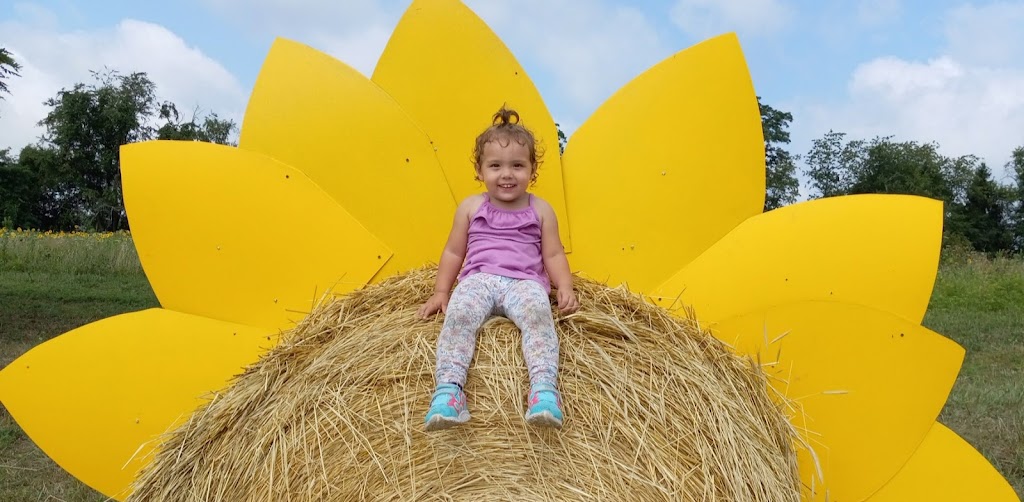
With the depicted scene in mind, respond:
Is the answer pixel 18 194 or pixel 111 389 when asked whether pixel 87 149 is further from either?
pixel 111 389

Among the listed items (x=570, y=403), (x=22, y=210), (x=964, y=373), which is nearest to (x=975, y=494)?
(x=570, y=403)

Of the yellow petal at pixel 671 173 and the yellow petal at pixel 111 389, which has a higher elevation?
the yellow petal at pixel 671 173

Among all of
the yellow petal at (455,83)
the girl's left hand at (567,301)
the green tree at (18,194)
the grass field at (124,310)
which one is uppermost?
the green tree at (18,194)

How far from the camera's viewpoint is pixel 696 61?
3012 millimetres

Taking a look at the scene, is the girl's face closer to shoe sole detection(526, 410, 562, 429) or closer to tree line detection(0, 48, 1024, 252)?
shoe sole detection(526, 410, 562, 429)

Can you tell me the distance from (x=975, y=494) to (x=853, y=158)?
5830cm

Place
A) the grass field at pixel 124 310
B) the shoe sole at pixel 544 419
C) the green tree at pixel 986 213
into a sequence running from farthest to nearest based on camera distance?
the green tree at pixel 986 213 < the grass field at pixel 124 310 < the shoe sole at pixel 544 419

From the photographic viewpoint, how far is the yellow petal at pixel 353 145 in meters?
2.94

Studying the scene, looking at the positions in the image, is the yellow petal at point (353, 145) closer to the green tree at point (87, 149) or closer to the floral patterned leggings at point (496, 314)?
the floral patterned leggings at point (496, 314)

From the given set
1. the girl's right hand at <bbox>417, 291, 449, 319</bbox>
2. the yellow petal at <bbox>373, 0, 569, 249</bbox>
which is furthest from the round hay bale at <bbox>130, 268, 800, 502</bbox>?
the yellow petal at <bbox>373, 0, 569, 249</bbox>

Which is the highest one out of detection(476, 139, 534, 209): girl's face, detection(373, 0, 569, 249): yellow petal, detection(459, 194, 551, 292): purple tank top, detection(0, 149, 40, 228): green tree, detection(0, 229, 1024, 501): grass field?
detection(0, 149, 40, 228): green tree

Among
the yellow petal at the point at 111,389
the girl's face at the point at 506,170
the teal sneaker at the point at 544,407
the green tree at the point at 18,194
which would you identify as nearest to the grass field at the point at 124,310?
the yellow petal at the point at 111,389

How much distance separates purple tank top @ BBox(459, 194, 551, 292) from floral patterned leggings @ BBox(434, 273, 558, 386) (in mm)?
63

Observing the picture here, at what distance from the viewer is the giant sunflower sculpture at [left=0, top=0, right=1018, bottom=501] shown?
8.60 feet
